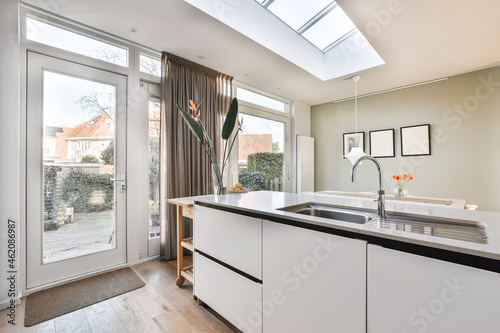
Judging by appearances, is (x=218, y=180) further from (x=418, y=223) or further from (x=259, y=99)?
(x=259, y=99)

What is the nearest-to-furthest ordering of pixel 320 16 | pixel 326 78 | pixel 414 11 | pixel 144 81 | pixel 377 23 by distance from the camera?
pixel 414 11
pixel 377 23
pixel 144 81
pixel 320 16
pixel 326 78

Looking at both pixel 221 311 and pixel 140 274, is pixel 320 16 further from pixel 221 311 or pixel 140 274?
pixel 140 274

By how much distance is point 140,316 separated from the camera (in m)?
1.76

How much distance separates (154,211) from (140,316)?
1.37 metres

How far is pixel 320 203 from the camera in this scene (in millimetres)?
1548

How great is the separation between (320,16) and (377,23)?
3.44 feet

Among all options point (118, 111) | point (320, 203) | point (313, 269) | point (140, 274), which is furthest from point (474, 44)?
point (140, 274)

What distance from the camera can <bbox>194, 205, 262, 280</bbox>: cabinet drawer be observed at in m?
1.36

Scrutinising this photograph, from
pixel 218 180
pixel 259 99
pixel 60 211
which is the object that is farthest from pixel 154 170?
pixel 259 99

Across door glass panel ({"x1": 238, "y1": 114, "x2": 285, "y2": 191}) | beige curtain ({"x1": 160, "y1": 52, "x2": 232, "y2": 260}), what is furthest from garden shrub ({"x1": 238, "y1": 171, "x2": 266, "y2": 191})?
beige curtain ({"x1": 160, "y1": 52, "x2": 232, "y2": 260})

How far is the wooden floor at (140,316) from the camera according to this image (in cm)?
162

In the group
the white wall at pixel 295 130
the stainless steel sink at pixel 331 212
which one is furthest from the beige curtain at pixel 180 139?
the white wall at pixel 295 130

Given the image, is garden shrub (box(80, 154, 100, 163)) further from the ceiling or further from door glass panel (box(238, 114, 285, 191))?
door glass panel (box(238, 114, 285, 191))

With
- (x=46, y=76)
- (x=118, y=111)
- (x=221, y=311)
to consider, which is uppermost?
(x=46, y=76)
